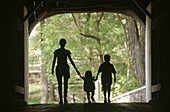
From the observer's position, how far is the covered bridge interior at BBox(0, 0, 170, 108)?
7352 millimetres

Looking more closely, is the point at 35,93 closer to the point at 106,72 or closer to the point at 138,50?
the point at 138,50

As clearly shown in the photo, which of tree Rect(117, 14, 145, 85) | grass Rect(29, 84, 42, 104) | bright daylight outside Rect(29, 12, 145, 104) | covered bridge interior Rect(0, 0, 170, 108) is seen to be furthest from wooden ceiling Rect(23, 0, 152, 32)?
grass Rect(29, 84, 42, 104)

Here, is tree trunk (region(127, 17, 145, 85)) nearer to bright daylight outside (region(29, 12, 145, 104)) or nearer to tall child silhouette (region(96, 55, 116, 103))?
bright daylight outside (region(29, 12, 145, 104))

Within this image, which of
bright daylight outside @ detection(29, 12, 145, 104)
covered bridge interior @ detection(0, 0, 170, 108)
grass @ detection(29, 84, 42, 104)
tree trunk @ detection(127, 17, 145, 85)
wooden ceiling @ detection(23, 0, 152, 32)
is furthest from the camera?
grass @ detection(29, 84, 42, 104)

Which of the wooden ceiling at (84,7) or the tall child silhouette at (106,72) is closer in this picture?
the tall child silhouette at (106,72)

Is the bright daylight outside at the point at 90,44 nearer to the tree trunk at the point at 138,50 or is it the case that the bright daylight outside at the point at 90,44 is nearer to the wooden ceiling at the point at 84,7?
the tree trunk at the point at 138,50

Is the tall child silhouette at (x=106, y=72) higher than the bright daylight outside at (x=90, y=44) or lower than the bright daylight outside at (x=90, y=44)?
lower

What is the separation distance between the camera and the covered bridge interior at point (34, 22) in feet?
24.1

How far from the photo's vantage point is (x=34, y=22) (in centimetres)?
1203

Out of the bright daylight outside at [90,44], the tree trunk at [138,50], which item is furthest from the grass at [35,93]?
the tree trunk at [138,50]

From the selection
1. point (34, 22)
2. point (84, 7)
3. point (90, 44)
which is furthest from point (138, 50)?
point (34, 22)
